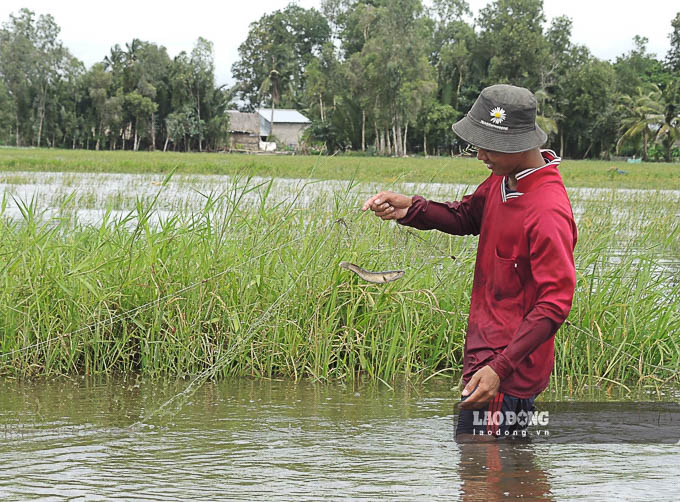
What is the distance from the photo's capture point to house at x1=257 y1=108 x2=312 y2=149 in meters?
67.7

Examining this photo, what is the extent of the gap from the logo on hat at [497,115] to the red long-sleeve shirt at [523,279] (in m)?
0.17

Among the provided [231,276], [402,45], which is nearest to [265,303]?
[231,276]

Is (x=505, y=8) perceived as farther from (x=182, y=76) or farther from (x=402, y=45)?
(x=182, y=76)

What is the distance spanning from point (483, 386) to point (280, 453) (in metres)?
1.26

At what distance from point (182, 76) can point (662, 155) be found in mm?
32597

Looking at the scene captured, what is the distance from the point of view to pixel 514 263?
238 centimetres

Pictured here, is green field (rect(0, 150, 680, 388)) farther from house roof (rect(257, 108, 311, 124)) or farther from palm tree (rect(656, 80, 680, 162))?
house roof (rect(257, 108, 311, 124))

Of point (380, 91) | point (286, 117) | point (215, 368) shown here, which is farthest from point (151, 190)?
point (286, 117)

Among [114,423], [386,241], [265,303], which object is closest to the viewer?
[114,423]

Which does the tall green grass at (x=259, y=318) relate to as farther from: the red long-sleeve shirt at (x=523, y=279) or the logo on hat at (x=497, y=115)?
the logo on hat at (x=497, y=115)

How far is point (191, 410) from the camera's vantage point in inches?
153

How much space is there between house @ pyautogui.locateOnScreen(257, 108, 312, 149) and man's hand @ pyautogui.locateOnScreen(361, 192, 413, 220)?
64958mm

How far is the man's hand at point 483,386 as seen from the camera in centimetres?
229

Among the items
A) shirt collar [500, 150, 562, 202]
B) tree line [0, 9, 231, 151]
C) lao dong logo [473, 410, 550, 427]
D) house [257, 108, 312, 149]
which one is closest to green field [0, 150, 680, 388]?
lao dong logo [473, 410, 550, 427]
